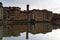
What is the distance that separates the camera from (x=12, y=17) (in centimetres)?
3422

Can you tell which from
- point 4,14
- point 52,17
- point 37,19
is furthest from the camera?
point 52,17

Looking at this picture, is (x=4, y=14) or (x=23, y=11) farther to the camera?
(x=23, y=11)

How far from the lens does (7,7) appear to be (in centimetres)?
3438

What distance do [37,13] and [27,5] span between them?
107 inches

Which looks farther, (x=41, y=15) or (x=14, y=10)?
(x=41, y=15)

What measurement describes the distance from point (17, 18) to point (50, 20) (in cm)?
774

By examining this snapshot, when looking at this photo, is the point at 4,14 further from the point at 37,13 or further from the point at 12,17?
the point at 37,13

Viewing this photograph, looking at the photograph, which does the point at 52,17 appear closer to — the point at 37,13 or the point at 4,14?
the point at 37,13

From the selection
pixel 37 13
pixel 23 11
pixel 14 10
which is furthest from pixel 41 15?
pixel 14 10

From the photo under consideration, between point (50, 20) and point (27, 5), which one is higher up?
point (27, 5)

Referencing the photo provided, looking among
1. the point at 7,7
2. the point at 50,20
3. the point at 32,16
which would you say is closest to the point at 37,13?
the point at 32,16

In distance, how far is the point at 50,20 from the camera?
38.2 m

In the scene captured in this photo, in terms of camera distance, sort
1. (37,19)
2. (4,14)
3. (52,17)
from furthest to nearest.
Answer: (52,17) → (37,19) → (4,14)

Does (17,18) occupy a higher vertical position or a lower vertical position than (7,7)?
lower
